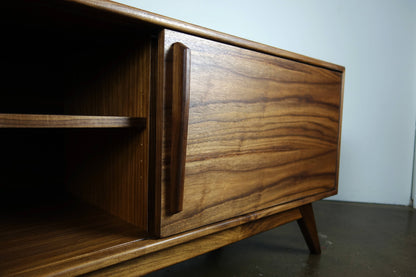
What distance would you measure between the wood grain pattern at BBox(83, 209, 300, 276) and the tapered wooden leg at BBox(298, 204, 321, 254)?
0.16 meters

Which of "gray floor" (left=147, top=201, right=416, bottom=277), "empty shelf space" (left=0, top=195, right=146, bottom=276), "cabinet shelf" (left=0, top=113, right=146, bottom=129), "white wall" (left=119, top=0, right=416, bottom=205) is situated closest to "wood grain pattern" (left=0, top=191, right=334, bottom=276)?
"empty shelf space" (left=0, top=195, right=146, bottom=276)

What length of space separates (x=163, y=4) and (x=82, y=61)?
0.69 meters

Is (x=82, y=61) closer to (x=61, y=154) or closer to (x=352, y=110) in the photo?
(x=61, y=154)

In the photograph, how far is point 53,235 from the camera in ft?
1.68

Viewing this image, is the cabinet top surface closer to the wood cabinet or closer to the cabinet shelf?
the wood cabinet

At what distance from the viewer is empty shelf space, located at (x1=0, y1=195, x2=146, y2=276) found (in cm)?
42

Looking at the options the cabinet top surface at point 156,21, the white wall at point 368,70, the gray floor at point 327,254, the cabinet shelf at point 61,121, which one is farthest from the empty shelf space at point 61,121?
the white wall at point 368,70

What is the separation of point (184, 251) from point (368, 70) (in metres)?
1.49

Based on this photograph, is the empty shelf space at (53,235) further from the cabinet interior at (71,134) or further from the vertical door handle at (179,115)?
the vertical door handle at (179,115)

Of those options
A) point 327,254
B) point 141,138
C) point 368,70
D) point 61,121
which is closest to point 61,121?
point 61,121

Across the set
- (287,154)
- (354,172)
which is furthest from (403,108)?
(287,154)

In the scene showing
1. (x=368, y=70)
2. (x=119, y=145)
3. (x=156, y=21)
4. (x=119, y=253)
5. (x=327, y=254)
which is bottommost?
(x=327, y=254)

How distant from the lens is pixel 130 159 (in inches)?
22.2

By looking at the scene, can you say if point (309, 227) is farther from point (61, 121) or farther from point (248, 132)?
point (61, 121)
